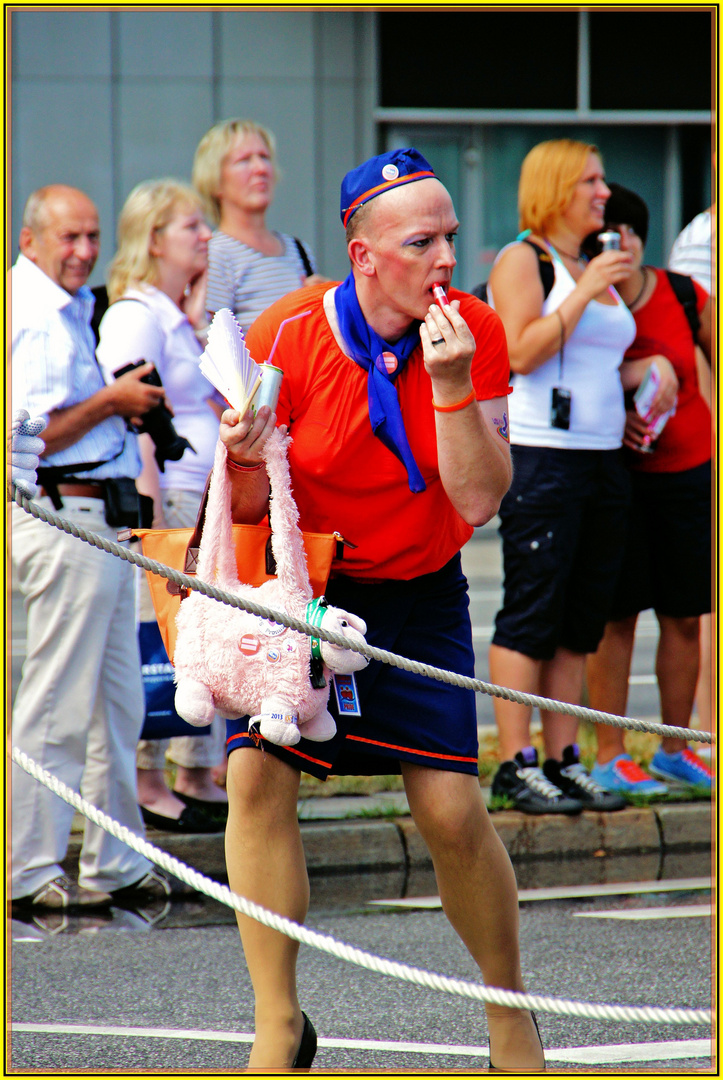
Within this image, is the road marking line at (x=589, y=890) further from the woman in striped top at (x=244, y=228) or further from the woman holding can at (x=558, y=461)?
the woman in striped top at (x=244, y=228)

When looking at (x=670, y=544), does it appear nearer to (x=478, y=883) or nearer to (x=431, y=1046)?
(x=431, y=1046)

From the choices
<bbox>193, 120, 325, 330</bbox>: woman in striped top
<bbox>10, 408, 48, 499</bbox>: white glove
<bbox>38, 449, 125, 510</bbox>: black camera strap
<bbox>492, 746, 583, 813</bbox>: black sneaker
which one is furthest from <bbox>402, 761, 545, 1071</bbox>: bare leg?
Result: <bbox>193, 120, 325, 330</bbox>: woman in striped top

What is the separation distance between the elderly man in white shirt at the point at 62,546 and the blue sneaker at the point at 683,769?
7.81ft

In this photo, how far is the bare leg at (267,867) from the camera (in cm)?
268

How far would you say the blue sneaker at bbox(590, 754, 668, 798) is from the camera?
5.18 m

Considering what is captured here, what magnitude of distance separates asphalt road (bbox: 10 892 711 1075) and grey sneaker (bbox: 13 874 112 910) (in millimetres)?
106

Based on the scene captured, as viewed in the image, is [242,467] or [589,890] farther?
[589,890]

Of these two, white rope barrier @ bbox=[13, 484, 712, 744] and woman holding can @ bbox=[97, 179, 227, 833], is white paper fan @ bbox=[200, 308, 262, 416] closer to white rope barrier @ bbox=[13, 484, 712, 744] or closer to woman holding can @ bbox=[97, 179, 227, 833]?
white rope barrier @ bbox=[13, 484, 712, 744]

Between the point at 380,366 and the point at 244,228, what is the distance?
9.64 feet

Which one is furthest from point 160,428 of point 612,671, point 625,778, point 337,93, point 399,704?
point 337,93

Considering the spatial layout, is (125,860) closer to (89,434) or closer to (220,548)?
(89,434)

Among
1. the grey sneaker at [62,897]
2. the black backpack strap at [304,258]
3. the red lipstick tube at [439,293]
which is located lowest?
the grey sneaker at [62,897]

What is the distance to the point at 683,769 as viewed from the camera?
542 centimetres

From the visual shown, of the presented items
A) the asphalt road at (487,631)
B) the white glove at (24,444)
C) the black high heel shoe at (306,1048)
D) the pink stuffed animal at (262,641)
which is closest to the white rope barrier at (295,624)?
the pink stuffed animal at (262,641)
